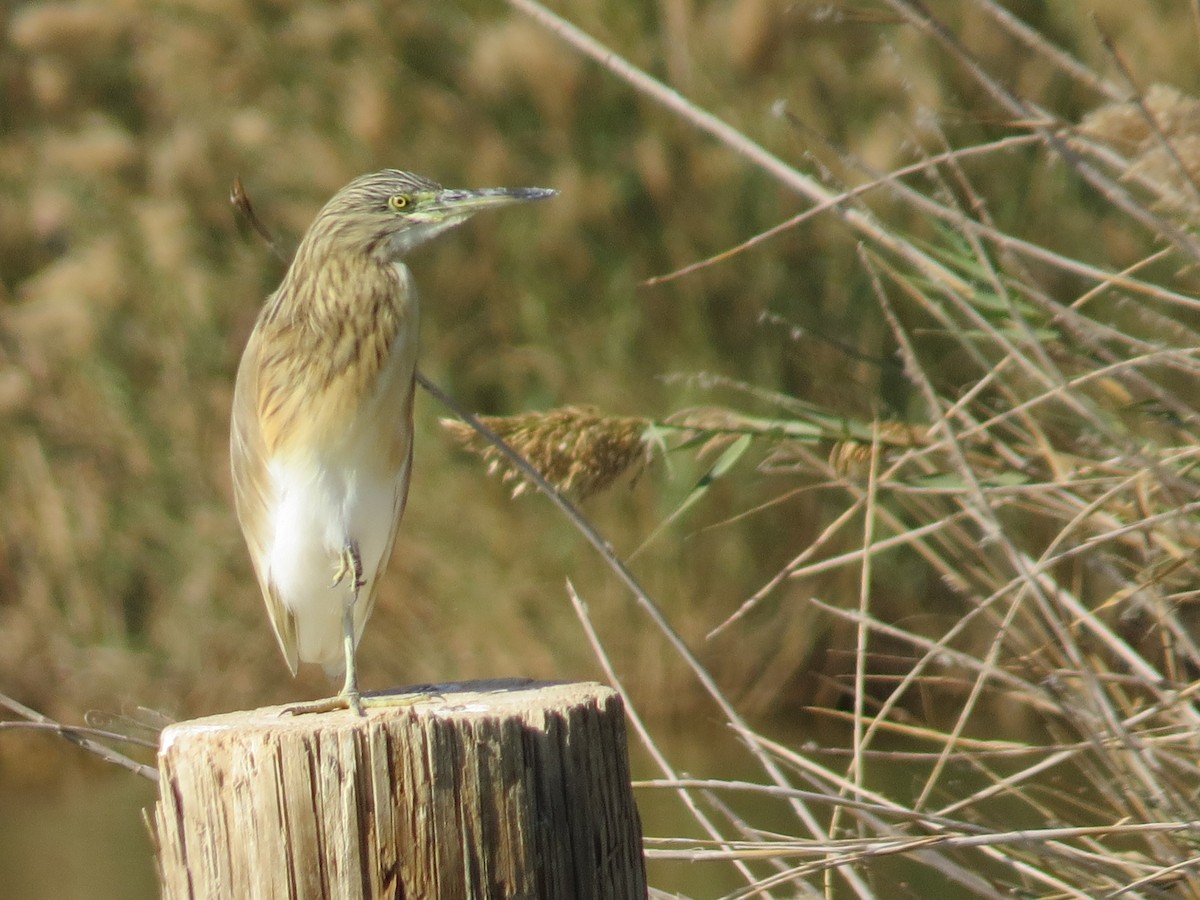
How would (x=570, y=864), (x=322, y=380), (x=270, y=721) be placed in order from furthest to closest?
(x=322, y=380) < (x=270, y=721) < (x=570, y=864)

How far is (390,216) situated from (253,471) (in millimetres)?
452

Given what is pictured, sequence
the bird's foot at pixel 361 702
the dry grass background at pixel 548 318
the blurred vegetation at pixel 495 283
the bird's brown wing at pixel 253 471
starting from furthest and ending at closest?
the blurred vegetation at pixel 495 283 → the dry grass background at pixel 548 318 → the bird's brown wing at pixel 253 471 → the bird's foot at pixel 361 702

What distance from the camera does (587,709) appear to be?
6.23 feet

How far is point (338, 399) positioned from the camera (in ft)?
8.91

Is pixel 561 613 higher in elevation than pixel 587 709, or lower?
higher

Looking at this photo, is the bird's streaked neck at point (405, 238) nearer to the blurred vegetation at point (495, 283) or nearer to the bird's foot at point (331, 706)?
the bird's foot at point (331, 706)

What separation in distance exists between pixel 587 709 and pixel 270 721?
1.21 ft

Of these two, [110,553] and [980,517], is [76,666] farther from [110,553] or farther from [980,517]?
[980,517]

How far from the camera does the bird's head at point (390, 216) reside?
113 inches

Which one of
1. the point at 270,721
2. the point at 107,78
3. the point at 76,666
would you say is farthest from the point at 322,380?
the point at 107,78

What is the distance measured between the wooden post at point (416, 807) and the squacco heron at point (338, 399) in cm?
70

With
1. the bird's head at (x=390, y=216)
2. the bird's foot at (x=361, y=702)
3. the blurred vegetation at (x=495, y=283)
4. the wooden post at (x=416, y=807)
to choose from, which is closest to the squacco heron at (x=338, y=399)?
the bird's head at (x=390, y=216)

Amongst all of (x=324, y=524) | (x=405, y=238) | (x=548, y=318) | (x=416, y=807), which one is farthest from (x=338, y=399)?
(x=548, y=318)

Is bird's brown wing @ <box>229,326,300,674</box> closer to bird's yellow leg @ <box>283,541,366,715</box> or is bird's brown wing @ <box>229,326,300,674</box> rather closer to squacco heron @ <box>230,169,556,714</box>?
squacco heron @ <box>230,169,556,714</box>
